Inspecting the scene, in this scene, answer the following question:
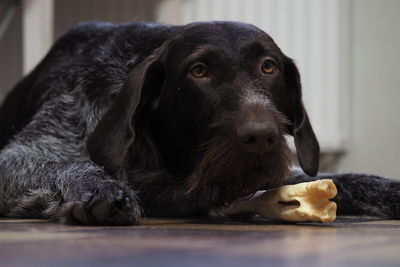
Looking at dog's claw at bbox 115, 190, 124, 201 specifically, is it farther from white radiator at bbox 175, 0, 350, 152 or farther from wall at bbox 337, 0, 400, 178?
wall at bbox 337, 0, 400, 178

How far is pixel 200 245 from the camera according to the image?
1.31m

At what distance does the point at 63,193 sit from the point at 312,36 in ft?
9.91

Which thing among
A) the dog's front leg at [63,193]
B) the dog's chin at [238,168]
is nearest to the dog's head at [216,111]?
the dog's chin at [238,168]

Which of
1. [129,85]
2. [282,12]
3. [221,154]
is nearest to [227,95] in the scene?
[221,154]

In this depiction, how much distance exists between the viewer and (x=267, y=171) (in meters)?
1.76

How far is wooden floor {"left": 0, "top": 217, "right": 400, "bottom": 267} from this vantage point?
1.08 metres

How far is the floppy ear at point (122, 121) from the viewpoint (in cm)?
203

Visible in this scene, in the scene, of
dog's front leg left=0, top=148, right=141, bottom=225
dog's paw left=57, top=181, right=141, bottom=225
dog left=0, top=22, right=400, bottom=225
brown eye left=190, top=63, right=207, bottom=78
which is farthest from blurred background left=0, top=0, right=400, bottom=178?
dog's paw left=57, top=181, right=141, bottom=225

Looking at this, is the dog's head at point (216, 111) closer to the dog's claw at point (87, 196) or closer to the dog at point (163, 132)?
the dog at point (163, 132)

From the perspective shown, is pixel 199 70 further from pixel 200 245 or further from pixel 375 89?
pixel 375 89

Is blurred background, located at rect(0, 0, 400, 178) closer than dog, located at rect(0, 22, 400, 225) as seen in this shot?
No

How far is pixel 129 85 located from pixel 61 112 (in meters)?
0.39

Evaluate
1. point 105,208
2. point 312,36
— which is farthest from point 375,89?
point 105,208

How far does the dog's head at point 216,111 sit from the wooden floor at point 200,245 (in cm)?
14
